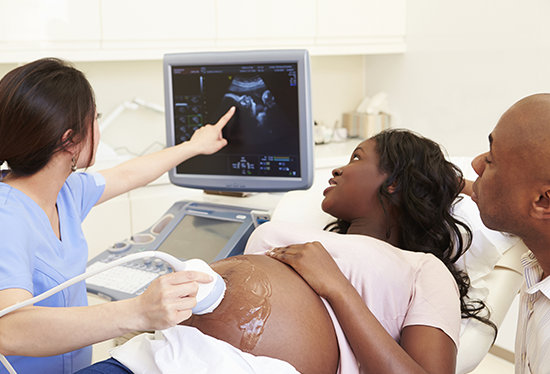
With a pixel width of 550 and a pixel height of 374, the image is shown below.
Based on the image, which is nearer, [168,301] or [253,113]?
[168,301]

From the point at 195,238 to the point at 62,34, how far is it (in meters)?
1.53

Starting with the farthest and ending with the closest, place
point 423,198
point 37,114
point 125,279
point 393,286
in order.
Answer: point 125,279 < point 423,198 < point 393,286 < point 37,114

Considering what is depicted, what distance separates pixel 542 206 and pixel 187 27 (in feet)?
7.59

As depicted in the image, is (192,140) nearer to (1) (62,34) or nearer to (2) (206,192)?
(2) (206,192)

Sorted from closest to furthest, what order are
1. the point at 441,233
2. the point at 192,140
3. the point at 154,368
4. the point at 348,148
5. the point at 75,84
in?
the point at 154,368 → the point at 75,84 → the point at 441,233 → the point at 192,140 → the point at 348,148

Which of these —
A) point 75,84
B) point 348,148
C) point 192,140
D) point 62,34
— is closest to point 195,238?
point 192,140

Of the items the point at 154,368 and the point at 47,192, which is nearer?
the point at 154,368

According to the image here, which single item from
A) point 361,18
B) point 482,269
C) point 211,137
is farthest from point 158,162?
point 361,18

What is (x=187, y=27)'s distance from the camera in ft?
Result: 9.31

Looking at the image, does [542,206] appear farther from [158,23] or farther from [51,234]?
[158,23]

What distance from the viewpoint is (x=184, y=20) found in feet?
9.27

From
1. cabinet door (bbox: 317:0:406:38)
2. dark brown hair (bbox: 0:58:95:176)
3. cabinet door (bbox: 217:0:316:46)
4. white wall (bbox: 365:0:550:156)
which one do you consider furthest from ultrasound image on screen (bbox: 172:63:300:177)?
cabinet door (bbox: 317:0:406:38)

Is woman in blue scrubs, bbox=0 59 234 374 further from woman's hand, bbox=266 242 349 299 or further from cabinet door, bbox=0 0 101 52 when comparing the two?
cabinet door, bbox=0 0 101 52

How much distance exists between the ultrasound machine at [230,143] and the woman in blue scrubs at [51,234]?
0.36m
